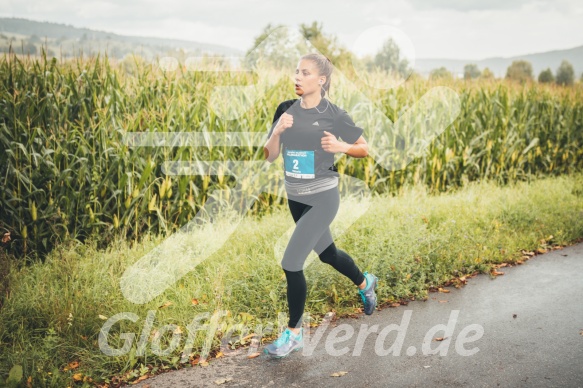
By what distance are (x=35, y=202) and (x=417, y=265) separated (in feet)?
14.7

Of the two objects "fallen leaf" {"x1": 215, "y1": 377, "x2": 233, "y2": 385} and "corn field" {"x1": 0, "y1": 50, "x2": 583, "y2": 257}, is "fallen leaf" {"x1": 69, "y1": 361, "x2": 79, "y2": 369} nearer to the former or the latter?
"fallen leaf" {"x1": 215, "y1": 377, "x2": 233, "y2": 385}

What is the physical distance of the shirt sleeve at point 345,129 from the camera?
3963 mm

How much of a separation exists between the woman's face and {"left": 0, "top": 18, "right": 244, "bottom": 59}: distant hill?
4841 millimetres

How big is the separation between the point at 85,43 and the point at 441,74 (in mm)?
7922

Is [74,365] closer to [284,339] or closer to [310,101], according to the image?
[284,339]

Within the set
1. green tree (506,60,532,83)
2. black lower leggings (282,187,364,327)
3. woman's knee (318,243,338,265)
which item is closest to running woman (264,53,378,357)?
black lower leggings (282,187,364,327)

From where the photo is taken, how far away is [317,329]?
15.1ft

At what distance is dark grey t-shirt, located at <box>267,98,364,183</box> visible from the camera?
3863 millimetres

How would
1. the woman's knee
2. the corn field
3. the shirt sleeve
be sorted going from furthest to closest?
the corn field, the woman's knee, the shirt sleeve

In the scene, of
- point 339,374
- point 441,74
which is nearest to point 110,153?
point 339,374

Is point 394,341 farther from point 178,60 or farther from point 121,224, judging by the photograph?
point 178,60

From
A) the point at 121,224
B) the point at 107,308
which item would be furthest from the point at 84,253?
the point at 107,308

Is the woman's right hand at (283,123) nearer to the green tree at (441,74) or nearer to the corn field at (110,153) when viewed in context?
the corn field at (110,153)

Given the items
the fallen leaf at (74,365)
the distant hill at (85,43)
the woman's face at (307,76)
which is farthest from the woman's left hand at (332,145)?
the distant hill at (85,43)
